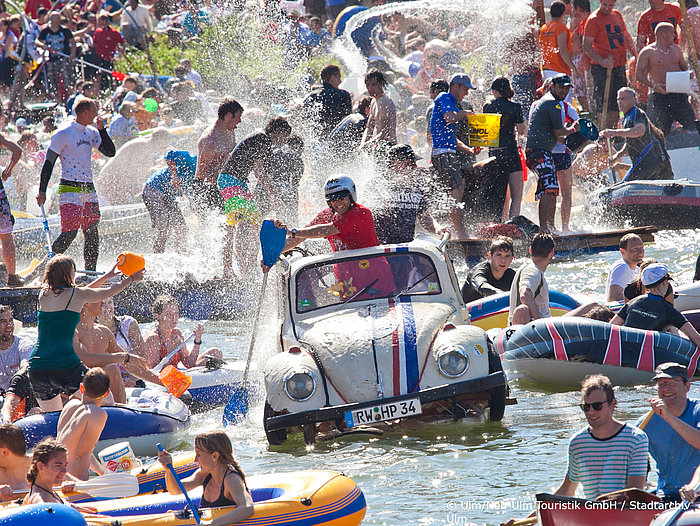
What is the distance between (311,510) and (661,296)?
446cm

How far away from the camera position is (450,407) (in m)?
8.49

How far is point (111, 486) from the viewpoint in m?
6.69

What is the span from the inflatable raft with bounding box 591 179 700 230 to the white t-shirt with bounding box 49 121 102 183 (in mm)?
7194

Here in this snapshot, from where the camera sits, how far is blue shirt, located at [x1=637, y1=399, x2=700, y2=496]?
19.3ft

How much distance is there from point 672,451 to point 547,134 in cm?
892

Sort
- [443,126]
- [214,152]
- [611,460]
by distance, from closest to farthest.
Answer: [611,460] → [214,152] → [443,126]

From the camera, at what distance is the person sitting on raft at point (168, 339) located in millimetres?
10328

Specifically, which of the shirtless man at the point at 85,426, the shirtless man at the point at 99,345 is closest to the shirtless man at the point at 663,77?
the shirtless man at the point at 99,345

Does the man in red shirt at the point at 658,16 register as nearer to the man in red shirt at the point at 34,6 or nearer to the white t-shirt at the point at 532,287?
the white t-shirt at the point at 532,287

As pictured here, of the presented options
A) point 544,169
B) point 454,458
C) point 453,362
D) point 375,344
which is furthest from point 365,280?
point 544,169

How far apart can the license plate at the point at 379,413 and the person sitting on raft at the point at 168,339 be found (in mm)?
2881

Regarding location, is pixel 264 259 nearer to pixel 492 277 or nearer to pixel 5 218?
pixel 492 277

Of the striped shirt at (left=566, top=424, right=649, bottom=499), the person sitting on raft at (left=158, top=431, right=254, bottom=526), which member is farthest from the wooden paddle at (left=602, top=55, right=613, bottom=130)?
the person sitting on raft at (left=158, top=431, right=254, bottom=526)

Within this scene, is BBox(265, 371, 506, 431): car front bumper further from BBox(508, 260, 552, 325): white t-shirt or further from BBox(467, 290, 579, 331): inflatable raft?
BBox(467, 290, 579, 331): inflatable raft
